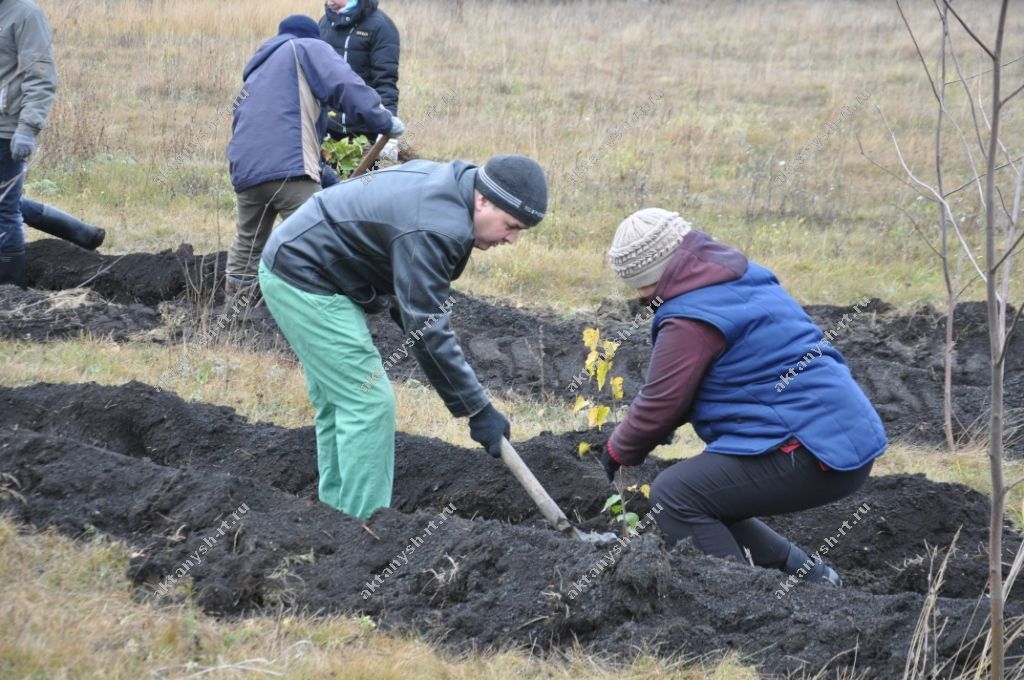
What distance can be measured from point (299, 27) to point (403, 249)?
3.48 m

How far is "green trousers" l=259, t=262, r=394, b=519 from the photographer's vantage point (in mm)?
4328

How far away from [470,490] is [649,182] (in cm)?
807

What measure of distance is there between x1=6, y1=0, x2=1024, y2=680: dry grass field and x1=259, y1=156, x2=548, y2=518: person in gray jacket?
980 millimetres

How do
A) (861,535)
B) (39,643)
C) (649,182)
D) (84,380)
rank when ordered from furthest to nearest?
1. (649,182)
2. (84,380)
3. (861,535)
4. (39,643)

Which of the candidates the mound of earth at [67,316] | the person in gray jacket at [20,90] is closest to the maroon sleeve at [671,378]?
the mound of earth at [67,316]

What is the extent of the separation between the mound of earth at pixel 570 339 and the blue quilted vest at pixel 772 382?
311cm

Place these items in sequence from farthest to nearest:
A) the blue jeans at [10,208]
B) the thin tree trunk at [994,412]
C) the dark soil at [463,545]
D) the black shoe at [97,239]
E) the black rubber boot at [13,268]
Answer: the black shoe at [97,239] < the black rubber boot at [13,268] < the blue jeans at [10,208] < the dark soil at [463,545] < the thin tree trunk at [994,412]

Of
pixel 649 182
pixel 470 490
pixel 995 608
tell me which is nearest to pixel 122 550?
pixel 470 490

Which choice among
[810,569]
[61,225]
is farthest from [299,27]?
[810,569]

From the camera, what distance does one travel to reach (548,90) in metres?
16.2

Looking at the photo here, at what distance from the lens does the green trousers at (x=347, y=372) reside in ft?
14.2

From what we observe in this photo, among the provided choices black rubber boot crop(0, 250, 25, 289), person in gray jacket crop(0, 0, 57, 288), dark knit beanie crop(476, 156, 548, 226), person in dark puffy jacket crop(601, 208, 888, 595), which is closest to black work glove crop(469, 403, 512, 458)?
person in dark puffy jacket crop(601, 208, 888, 595)

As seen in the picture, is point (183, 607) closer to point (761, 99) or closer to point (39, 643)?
point (39, 643)

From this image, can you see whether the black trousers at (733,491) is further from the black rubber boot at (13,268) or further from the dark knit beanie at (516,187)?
the black rubber boot at (13,268)
